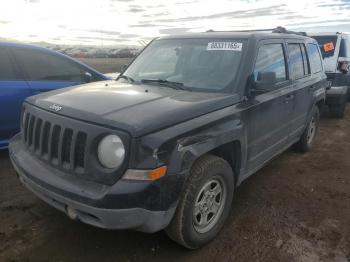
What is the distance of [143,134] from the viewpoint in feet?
8.97

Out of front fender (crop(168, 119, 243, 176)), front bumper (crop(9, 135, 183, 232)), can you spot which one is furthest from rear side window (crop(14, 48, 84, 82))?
front fender (crop(168, 119, 243, 176))

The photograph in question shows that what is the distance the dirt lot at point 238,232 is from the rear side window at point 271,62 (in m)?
1.39

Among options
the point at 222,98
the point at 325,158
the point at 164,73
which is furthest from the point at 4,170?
the point at 325,158

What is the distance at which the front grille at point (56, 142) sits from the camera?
9.62 feet

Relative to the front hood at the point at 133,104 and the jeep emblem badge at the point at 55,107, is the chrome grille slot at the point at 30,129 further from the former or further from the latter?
the jeep emblem badge at the point at 55,107

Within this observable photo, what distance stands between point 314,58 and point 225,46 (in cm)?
248

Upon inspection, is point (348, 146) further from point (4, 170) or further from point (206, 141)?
point (4, 170)

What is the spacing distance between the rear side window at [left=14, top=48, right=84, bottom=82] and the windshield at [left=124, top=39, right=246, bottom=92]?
5.74 ft

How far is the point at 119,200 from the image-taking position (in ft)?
8.86

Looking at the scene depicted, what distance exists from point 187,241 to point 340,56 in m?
7.69

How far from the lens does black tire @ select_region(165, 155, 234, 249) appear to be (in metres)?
3.04

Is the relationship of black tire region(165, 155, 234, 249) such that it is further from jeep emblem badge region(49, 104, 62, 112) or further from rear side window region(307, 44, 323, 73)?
rear side window region(307, 44, 323, 73)

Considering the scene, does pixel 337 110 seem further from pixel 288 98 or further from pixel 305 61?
pixel 288 98

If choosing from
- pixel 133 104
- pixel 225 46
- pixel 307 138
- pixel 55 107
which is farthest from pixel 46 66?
pixel 307 138
